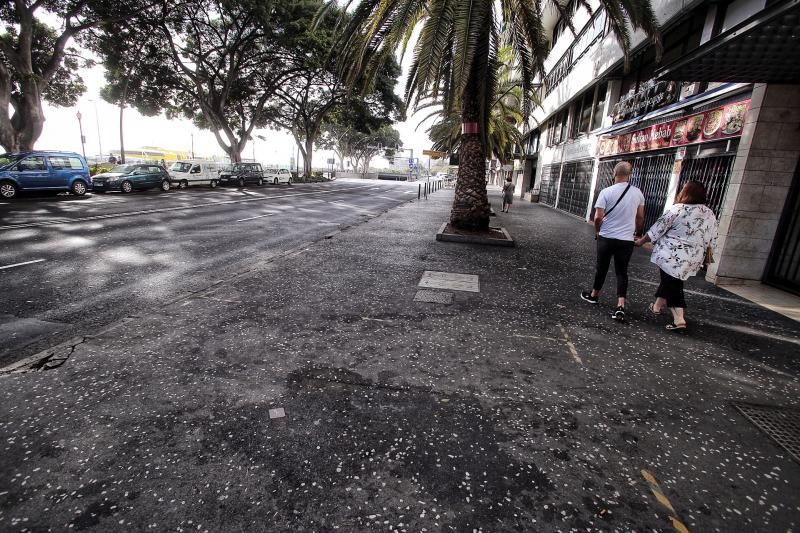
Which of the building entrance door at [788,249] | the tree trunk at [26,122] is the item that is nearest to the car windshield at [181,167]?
the tree trunk at [26,122]

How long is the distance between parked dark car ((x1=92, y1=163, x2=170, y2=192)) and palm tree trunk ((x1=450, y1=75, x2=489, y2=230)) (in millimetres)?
18790

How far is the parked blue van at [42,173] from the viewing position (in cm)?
1462

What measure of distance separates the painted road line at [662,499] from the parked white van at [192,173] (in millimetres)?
28636

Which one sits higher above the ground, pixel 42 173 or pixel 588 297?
pixel 42 173

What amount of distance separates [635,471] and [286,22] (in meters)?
27.6

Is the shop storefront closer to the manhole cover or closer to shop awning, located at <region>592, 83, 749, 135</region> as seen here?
shop awning, located at <region>592, 83, 749, 135</region>

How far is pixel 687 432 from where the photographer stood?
272 centimetres

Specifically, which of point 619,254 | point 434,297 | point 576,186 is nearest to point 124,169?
point 434,297

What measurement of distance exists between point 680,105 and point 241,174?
3031 centimetres

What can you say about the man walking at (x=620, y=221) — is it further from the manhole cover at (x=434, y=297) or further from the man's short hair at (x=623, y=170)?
the manhole cover at (x=434, y=297)

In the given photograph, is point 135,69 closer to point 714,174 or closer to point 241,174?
point 241,174

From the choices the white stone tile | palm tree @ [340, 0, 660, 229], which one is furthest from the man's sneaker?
palm tree @ [340, 0, 660, 229]

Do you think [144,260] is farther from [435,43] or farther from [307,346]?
[435,43]

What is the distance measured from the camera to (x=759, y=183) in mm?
6680
